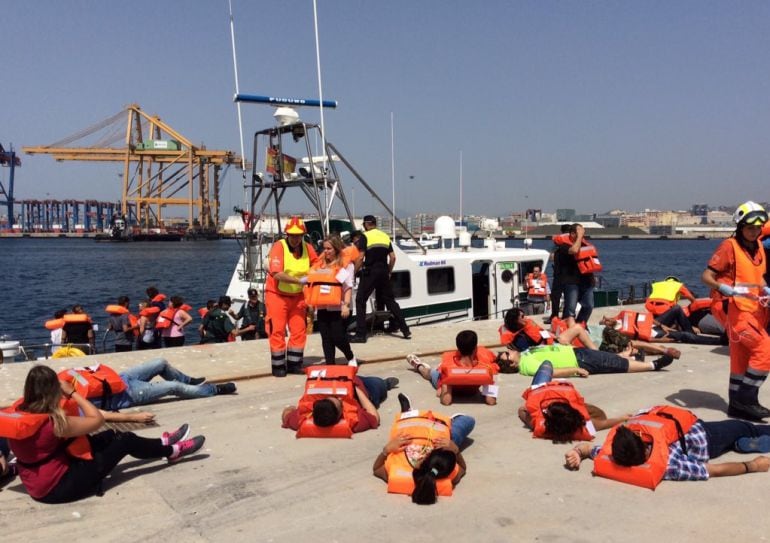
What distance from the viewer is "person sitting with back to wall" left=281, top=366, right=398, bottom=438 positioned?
552 centimetres

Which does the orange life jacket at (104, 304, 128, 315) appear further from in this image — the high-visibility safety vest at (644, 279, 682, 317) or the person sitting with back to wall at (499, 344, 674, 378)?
the high-visibility safety vest at (644, 279, 682, 317)

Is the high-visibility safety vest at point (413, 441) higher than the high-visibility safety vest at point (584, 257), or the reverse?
the high-visibility safety vest at point (584, 257)

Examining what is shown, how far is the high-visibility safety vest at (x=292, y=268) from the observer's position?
25.2 ft

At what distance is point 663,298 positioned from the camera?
1120 centimetres

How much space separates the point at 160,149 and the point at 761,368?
402 feet

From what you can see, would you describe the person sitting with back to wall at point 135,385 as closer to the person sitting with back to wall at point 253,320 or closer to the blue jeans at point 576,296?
the person sitting with back to wall at point 253,320

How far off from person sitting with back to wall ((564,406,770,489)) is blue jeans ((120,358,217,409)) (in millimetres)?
3950

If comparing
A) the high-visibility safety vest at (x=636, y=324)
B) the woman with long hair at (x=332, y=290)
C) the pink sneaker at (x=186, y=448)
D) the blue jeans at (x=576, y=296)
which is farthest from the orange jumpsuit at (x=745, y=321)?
the pink sneaker at (x=186, y=448)

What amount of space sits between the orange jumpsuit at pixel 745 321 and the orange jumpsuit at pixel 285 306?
450 cm

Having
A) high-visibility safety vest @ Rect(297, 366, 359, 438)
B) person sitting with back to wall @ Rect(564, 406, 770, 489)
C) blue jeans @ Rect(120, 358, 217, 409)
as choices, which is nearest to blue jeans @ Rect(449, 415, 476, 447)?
person sitting with back to wall @ Rect(564, 406, 770, 489)

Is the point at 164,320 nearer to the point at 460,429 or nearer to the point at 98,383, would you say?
the point at 98,383

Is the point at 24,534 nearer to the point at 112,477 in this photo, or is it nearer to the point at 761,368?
the point at 112,477

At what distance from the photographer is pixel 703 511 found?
4059 mm

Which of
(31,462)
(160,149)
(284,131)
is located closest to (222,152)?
(160,149)
